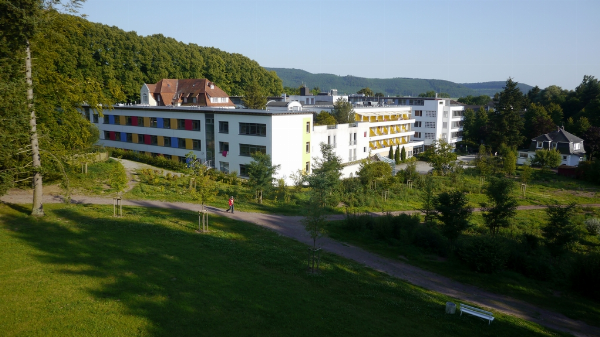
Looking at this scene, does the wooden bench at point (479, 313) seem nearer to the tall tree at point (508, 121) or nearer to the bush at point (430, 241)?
the bush at point (430, 241)

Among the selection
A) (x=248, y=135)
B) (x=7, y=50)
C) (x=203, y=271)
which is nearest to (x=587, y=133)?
(x=248, y=135)

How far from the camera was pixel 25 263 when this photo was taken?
13141 mm

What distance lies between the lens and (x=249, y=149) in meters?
37.9

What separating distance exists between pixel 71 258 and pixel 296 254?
830cm

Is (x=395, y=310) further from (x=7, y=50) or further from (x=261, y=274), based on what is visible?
(x=7, y=50)

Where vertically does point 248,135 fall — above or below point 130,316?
above

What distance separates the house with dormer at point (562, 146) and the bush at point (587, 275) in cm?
4245

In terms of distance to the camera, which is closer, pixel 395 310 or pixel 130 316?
pixel 130 316

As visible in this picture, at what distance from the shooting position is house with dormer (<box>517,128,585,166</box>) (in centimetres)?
5606

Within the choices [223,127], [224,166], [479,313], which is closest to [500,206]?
[479,313]

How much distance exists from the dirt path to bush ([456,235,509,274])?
1919 mm

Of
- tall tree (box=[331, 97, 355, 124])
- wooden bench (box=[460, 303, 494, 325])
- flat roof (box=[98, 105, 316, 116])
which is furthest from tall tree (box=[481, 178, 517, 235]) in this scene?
tall tree (box=[331, 97, 355, 124])

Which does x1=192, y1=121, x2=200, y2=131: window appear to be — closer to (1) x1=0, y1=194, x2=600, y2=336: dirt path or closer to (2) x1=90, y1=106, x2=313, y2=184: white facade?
(2) x1=90, y1=106, x2=313, y2=184: white facade

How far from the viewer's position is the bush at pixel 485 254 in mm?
18172
